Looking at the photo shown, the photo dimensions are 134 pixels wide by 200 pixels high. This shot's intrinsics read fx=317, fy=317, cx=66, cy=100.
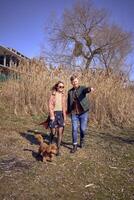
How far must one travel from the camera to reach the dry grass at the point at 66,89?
37.2 ft

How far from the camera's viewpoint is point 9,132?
852 centimetres

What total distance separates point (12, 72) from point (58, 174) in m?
6.79

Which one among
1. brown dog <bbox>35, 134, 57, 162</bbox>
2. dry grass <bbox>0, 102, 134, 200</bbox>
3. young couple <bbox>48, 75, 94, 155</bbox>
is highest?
young couple <bbox>48, 75, 94, 155</bbox>

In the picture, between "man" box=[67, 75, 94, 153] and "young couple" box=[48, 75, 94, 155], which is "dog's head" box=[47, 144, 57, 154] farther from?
"man" box=[67, 75, 94, 153]

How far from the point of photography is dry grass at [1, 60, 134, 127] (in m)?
11.4

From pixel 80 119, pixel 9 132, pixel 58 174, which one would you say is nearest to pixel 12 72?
pixel 9 132

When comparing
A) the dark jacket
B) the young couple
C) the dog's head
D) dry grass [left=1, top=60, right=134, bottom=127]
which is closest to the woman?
the young couple

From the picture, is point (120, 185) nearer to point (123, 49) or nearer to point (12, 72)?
point (12, 72)

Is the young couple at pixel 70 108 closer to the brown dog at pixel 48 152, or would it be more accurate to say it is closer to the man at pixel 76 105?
the man at pixel 76 105

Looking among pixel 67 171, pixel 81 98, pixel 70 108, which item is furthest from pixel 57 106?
pixel 67 171

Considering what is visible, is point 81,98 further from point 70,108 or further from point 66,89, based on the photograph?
point 66,89

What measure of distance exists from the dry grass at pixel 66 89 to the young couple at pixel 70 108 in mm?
3934

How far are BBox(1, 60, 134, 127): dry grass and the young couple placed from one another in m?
3.93

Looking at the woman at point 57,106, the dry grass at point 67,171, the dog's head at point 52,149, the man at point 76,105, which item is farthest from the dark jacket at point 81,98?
the dog's head at point 52,149
